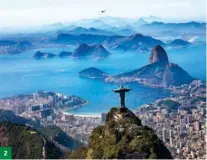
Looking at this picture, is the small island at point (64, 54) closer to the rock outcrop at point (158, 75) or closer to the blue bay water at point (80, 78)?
the blue bay water at point (80, 78)

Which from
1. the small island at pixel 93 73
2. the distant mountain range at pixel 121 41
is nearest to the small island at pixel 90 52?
the distant mountain range at pixel 121 41

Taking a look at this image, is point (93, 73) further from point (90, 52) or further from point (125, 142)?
point (125, 142)

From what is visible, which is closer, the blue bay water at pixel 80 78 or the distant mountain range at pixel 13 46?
the blue bay water at pixel 80 78

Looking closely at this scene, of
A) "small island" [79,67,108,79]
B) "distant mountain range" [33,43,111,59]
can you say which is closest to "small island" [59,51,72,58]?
"distant mountain range" [33,43,111,59]

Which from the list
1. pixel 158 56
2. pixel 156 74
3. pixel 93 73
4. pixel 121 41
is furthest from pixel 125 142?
pixel 121 41

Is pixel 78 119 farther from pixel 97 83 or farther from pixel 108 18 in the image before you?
pixel 108 18

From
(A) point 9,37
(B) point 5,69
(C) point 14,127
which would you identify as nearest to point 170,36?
(A) point 9,37

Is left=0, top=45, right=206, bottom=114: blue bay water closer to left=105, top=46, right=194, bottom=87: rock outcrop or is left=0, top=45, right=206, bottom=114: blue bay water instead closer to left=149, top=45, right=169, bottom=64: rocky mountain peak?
left=105, top=46, right=194, bottom=87: rock outcrop
